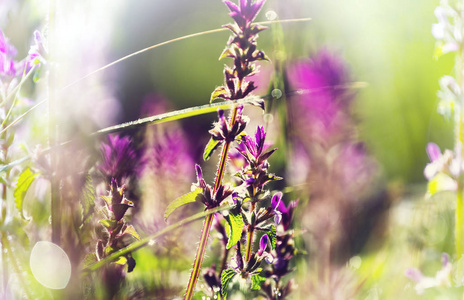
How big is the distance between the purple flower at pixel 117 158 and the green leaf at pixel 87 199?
4 cm

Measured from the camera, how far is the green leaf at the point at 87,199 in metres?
0.34

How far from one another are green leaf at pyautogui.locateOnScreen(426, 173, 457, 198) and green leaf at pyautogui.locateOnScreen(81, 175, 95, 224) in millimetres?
365

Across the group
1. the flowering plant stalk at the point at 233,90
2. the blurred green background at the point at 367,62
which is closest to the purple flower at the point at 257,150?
the flowering plant stalk at the point at 233,90

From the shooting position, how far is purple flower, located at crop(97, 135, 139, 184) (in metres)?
0.40

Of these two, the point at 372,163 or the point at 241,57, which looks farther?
the point at 372,163

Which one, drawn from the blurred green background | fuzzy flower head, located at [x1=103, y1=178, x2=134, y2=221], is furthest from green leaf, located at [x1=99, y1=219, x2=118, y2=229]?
the blurred green background

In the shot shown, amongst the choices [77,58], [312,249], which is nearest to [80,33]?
[77,58]

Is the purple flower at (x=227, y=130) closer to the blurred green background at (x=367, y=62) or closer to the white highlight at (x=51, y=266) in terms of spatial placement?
the white highlight at (x=51, y=266)

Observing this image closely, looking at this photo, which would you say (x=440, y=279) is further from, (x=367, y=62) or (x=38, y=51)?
→ (x=367, y=62)

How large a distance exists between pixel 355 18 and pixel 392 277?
68cm

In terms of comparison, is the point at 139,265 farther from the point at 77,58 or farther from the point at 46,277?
the point at 77,58

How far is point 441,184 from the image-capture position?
0.49 m

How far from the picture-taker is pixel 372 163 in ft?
2.18

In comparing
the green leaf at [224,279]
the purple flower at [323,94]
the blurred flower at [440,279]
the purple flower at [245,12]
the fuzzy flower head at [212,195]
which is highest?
the purple flower at [245,12]
